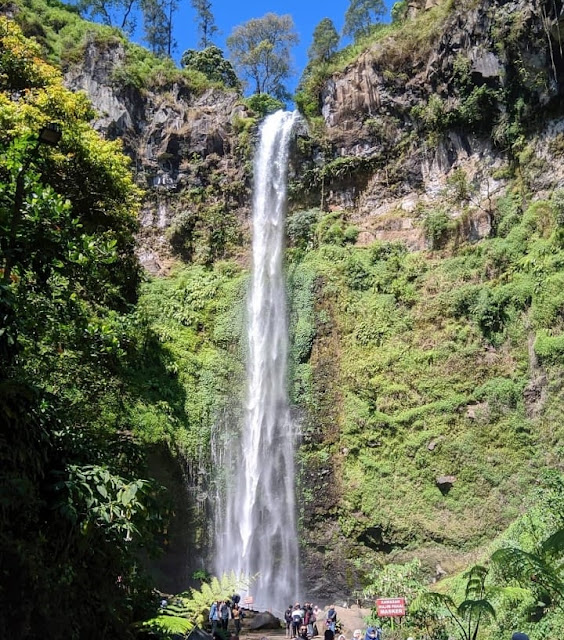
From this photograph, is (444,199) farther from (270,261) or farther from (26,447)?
(26,447)

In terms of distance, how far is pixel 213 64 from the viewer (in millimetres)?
38531

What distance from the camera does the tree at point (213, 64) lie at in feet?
125

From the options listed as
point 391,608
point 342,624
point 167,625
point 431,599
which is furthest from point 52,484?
point 342,624

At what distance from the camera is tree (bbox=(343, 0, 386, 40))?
125 ft

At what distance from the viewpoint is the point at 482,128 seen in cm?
2239

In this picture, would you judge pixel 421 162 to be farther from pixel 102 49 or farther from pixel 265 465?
pixel 102 49

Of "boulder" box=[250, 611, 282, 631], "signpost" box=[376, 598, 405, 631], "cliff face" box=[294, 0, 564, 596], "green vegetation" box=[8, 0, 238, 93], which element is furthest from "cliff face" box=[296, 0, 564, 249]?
"signpost" box=[376, 598, 405, 631]

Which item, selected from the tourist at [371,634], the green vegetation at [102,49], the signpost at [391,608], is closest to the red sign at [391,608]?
the signpost at [391,608]

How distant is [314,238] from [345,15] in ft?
68.1

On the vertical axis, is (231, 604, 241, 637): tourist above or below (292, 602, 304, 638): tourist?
above

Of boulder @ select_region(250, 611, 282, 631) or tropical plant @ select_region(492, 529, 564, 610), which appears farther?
boulder @ select_region(250, 611, 282, 631)

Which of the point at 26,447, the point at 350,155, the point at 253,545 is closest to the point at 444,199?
the point at 350,155

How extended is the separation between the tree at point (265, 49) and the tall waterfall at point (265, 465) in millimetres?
18722

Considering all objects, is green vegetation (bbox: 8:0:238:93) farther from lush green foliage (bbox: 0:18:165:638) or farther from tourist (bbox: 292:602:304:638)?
lush green foliage (bbox: 0:18:165:638)
